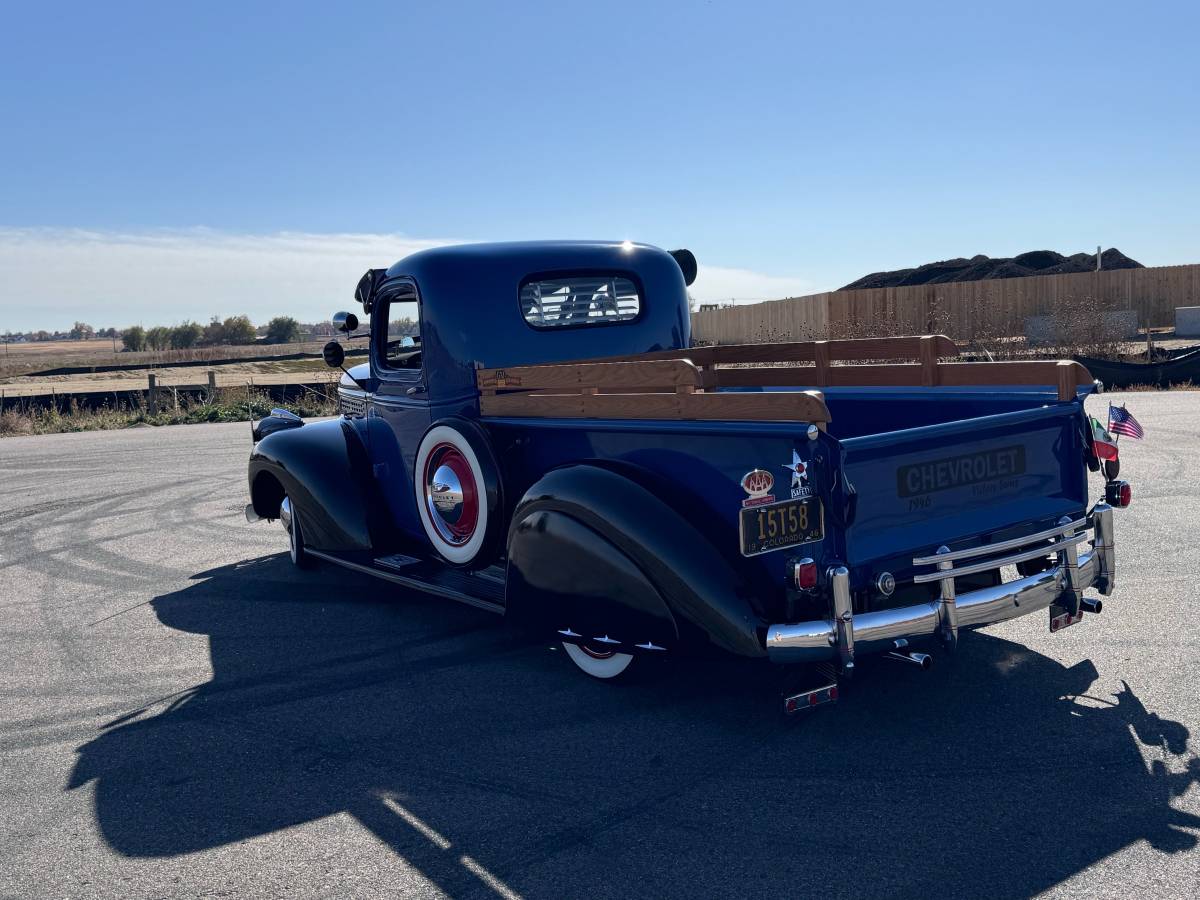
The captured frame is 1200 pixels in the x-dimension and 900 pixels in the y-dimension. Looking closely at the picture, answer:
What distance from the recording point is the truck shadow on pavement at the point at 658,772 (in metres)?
3.09

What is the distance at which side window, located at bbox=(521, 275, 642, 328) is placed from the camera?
19.6ft

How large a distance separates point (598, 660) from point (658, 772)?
2.97 ft

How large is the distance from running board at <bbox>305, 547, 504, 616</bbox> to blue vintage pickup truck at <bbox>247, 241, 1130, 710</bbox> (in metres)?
0.02

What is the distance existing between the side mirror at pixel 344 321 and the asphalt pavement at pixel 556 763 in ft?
5.81

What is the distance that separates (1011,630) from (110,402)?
2024 cm

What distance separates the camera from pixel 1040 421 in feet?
14.5

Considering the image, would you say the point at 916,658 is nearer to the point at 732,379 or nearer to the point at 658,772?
the point at 658,772

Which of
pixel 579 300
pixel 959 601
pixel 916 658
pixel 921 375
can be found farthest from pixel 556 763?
pixel 579 300

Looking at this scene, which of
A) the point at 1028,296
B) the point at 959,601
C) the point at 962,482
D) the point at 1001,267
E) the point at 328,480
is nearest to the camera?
the point at 959,601

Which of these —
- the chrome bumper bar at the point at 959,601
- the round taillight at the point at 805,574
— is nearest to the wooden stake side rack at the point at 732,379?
the round taillight at the point at 805,574

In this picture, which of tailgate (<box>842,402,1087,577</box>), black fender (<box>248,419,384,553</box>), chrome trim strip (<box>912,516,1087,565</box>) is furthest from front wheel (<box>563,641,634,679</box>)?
black fender (<box>248,419,384,553</box>)

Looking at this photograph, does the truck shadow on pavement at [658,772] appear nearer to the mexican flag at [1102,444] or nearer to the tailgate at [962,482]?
the tailgate at [962,482]

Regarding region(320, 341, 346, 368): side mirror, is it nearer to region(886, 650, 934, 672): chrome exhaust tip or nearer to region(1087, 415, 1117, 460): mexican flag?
region(886, 650, 934, 672): chrome exhaust tip

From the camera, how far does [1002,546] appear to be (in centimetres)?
400
